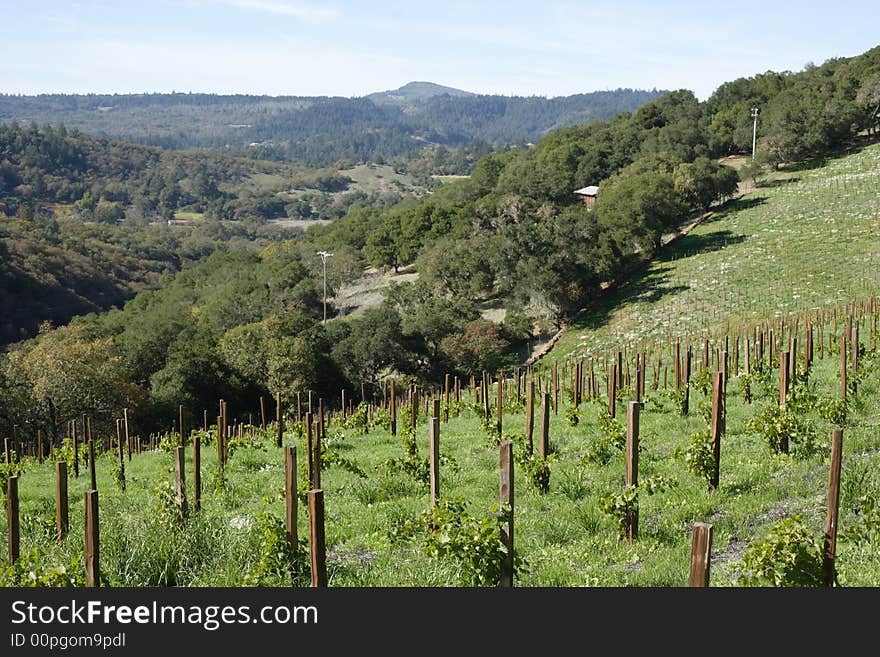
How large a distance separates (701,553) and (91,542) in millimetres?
4083

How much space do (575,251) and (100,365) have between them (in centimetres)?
3367

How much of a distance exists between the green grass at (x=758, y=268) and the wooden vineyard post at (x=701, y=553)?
35028 mm

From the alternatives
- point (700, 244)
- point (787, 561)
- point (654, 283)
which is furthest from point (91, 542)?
point (700, 244)

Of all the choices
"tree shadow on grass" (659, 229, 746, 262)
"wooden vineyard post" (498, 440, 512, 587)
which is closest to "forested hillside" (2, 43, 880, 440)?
"tree shadow on grass" (659, 229, 746, 262)

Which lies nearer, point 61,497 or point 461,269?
point 61,497

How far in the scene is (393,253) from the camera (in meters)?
75.5

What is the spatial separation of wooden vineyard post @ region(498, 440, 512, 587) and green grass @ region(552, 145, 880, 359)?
34549mm

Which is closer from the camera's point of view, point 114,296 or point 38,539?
point 38,539

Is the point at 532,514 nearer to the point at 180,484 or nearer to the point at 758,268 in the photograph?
the point at 180,484

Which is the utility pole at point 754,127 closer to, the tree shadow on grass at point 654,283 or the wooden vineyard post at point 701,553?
the tree shadow on grass at point 654,283

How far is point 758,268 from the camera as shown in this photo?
4919cm

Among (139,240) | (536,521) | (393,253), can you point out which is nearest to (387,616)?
(536,521)

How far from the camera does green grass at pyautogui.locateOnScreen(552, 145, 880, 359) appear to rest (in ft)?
138

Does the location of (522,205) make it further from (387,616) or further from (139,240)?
(139,240)
